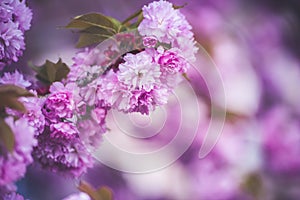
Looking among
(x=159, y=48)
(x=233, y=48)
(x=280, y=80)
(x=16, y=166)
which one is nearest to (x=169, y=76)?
(x=159, y=48)

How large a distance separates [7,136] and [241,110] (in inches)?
37.8

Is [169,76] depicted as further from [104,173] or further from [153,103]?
[104,173]


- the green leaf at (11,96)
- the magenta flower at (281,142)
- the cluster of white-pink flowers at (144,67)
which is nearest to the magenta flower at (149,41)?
the cluster of white-pink flowers at (144,67)

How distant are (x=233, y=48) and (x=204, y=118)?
0.88ft

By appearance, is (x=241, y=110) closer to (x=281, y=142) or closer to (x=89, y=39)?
(x=281, y=142)

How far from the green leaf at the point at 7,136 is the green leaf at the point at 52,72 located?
0.40ft

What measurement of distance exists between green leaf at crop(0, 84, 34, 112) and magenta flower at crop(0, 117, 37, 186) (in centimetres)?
1

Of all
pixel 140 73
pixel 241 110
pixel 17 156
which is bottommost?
pixel 17 156

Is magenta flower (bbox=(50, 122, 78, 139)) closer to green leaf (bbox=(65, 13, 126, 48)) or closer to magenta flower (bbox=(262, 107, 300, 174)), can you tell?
green leaf (bbox=(65, 13, 126, 48))

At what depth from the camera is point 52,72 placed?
45 centimetres

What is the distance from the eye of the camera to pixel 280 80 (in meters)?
1.37

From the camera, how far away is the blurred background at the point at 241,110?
3.21ft

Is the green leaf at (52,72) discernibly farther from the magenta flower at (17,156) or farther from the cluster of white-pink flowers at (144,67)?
the magenta flower at (17,156)

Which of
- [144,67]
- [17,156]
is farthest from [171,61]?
[17,156]
